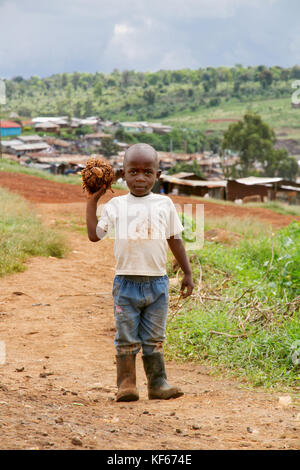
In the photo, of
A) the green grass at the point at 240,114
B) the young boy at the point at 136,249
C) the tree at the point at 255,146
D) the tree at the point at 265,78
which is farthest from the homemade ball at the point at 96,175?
the tree at the point at 265,78

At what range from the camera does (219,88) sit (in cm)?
8625

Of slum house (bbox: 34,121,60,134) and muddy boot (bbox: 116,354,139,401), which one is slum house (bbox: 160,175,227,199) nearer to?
muddy boot (bbox: 116,354,139,401)

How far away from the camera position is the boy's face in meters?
2.89

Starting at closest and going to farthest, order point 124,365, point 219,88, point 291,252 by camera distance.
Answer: point 124,365, point 291,252, point 219,88

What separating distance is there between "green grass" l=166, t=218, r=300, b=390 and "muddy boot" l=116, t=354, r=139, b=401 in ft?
2.69

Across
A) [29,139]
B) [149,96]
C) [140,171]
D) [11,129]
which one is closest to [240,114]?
[149,96]

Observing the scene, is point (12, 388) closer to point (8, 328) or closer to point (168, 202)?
point (168, 202)

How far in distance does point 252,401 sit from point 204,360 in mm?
890

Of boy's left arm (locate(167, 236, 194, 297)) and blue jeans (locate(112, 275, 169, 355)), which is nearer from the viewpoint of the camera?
blue jeans (locate(112, 275, 169, 355))

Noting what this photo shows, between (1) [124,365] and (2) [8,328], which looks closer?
(1) [124,365]

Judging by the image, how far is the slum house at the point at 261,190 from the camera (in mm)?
30156

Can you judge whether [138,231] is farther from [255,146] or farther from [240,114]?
[240,114]

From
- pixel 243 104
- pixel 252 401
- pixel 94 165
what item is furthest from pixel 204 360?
pixel 243 104
